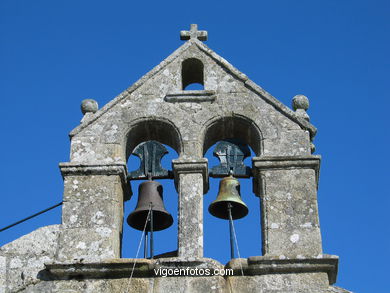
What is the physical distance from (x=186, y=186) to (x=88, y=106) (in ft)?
5.82

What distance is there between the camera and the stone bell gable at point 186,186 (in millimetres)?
11250

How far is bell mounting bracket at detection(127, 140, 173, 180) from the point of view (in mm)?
12500

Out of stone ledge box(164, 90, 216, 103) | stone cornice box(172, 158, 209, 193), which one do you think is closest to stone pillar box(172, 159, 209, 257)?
stone cornice box(172, 158, 209, 193)

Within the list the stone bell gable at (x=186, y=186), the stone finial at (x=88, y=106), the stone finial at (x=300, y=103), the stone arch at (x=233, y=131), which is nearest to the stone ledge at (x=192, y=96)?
the stone bell gable at (x=186, y=186)

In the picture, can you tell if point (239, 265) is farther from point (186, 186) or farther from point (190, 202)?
point (186, 186)

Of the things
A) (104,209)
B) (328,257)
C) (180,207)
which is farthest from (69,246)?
(328,257)

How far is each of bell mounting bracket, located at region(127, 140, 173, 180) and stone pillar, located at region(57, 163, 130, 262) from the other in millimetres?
257

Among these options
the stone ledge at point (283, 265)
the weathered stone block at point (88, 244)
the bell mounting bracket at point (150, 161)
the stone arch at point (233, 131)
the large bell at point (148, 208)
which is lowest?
the stone ledge at point (283, 265)

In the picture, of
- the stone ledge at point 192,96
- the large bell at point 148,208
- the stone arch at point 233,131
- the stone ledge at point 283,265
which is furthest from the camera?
the stone ledge at point 192,96

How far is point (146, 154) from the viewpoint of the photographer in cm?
1271

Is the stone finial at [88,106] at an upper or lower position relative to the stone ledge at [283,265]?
upper

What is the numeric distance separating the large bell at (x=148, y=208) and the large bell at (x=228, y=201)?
1.90 ft

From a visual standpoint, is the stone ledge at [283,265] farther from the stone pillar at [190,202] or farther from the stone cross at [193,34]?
the stone cross at [193,34]

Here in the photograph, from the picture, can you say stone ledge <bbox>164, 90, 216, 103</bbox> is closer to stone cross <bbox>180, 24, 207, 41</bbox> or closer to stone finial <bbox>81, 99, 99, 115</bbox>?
stone finial <bbox>81, 99, 99, 115</bbox>
